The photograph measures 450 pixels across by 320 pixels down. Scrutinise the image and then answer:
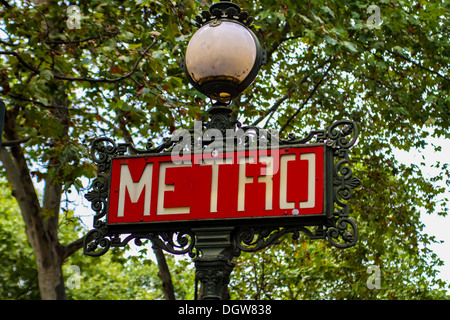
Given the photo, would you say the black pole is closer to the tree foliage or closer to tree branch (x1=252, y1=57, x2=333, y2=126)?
the tree foliage

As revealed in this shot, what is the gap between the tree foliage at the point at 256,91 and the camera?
9.22 m

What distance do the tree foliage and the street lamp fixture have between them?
3.93 m

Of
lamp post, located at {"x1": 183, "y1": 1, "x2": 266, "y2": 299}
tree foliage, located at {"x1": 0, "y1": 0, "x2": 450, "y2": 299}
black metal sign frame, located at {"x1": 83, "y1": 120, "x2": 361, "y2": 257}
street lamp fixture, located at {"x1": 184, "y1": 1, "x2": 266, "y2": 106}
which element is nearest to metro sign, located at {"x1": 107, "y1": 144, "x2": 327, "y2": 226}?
black metal sign frame, located at {"x1": 83, "y1": 120, "x2": 361, "y2": 257}

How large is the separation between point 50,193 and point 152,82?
11.4 feet

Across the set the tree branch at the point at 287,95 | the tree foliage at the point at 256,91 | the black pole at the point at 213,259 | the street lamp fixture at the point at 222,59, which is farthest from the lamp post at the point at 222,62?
the tree branch at the point at 287,95

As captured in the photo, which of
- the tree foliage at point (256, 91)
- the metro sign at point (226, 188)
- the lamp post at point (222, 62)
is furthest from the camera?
the tree foliage at point (256, 91)

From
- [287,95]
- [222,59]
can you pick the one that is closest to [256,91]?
[287,95]

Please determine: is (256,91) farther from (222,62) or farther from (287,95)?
(222,62)

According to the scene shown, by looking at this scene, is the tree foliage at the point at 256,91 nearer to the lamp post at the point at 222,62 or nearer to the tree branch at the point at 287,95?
the tree branch at the point at 287,95

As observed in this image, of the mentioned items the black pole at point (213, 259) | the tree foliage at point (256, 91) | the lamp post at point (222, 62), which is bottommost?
the black pole at point (213, 259)

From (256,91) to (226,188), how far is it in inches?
387

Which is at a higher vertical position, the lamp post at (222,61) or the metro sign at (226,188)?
the lamp post at (222,61)

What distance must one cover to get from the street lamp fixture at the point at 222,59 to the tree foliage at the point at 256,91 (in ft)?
12.9
